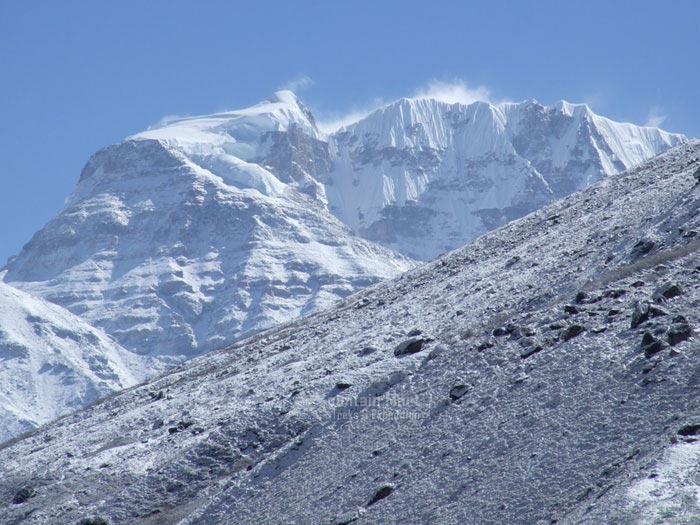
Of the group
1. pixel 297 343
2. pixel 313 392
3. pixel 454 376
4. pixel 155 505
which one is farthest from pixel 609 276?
pixel 297 343

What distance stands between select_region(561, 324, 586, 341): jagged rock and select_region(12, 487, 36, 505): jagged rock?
17849 mm

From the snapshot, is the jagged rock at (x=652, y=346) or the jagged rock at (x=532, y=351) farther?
the jagged rock at (x=532, y=351)

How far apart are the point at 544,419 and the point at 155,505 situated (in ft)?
41.5

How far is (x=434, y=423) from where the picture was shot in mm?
32031

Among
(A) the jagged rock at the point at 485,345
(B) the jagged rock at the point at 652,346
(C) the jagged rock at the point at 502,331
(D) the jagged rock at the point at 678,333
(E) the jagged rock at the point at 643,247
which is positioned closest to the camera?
(B) the jagged rock at the point at 652,346

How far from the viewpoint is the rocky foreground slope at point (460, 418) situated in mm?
26125

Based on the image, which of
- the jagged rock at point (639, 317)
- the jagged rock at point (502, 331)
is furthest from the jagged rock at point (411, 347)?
the jagged rock at point (639, 317)

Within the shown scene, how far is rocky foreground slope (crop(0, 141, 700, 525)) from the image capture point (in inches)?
1029

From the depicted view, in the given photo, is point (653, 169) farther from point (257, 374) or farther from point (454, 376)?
point (454, 376)

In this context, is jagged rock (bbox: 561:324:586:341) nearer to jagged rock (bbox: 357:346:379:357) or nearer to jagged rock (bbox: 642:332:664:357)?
jagged rock (bbox: 642:332:664:357)

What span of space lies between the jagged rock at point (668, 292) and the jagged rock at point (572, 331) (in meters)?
2.13

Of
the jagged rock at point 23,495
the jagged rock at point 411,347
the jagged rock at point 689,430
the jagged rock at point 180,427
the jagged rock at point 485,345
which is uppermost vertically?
the jagged rock at point 180,427

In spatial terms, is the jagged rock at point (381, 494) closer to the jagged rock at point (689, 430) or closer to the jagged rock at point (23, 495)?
the jagged rock at point (689, 430)

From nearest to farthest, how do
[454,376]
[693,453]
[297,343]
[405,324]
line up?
[693,453] < [454,376] < [405,324] < [297,343]
